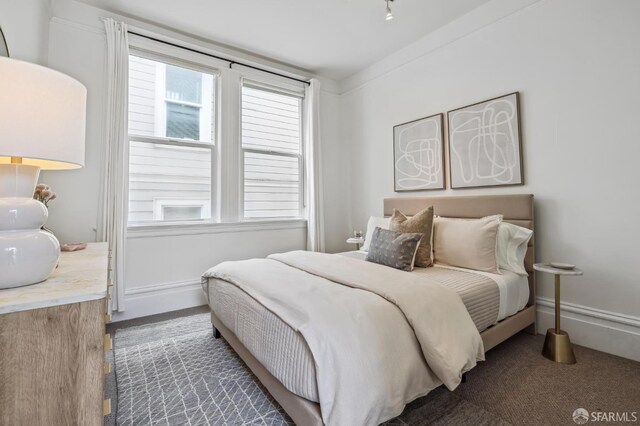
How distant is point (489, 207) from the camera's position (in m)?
2.57

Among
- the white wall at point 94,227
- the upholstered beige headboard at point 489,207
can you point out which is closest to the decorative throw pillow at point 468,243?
the upholstered beige headboard at point 489,207

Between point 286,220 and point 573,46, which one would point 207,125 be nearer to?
point 286,220

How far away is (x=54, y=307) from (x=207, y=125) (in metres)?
2.85

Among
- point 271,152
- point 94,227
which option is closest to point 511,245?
point 271,152

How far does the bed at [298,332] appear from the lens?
1.22 metres

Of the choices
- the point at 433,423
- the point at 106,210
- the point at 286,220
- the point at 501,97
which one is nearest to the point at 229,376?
the point at 433,423

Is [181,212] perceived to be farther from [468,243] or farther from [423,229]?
[468,243]

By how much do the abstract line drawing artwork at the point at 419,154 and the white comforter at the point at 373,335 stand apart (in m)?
1.67

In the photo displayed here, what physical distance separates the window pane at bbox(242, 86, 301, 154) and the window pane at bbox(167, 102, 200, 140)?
0.55m

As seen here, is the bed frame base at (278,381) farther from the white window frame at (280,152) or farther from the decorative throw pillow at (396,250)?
the white window frame at (280,152)

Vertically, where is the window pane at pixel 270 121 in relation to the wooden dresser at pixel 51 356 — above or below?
above

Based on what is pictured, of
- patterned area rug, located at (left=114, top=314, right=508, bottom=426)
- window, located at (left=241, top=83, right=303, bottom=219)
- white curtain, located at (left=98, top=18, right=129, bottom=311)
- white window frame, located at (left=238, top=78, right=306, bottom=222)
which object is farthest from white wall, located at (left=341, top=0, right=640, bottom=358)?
white curtain, located at (left=98, top=18, right=129, bottom=311)

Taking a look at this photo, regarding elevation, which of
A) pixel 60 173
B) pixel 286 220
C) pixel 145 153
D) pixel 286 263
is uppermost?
pixel 145 153

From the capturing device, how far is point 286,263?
2320mm
